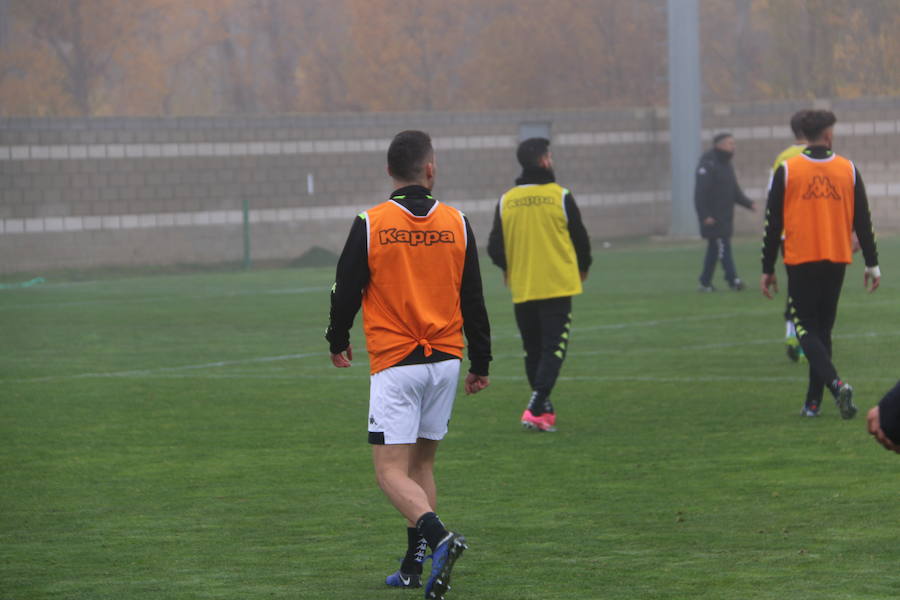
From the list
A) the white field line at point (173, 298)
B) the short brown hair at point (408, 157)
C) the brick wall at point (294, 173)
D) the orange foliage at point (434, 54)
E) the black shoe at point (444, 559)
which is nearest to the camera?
the black shoe at point (444, 559)

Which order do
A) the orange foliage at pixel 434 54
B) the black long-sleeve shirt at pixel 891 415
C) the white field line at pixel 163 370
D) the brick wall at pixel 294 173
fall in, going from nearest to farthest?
the black long-sleeve shirt at pixel 891 415 < the white field line at pixel 163 370 < the brick wall at pixel 294 173 < the orange foliage at pixel 434 54

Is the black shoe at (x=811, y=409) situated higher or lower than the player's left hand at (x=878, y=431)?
lower

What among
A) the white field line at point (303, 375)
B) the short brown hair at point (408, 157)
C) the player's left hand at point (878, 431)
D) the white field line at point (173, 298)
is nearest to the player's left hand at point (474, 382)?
the short brown hair at point (408, 157)

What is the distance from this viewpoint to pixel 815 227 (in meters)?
10.8

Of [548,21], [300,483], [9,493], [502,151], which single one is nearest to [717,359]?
[300,483]

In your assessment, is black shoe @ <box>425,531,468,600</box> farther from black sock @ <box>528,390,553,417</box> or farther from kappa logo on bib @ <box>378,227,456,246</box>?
black sock @ <box>528,390,553,417</box>

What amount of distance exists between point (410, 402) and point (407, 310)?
368 mm

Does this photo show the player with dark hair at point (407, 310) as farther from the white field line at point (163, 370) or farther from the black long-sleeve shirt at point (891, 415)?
the white field line at point (163, 370)

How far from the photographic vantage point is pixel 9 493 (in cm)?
905

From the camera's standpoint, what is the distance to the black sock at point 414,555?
6.66 meters

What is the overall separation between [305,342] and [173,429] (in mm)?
6121

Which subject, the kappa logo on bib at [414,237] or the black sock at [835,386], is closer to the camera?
the kappa logo on bib at [414,237]

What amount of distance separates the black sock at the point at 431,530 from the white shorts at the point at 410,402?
0.40 meters

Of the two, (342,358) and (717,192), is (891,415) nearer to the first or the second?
(342,358)
